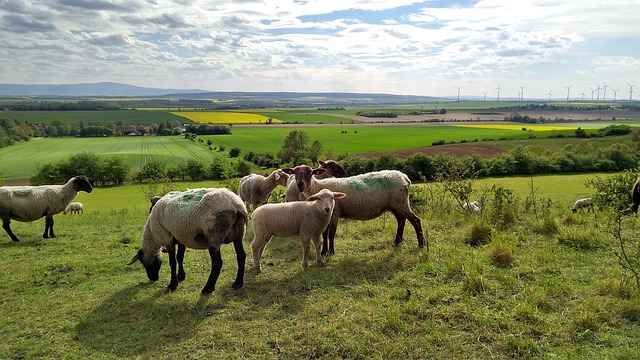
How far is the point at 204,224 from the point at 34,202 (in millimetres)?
10541

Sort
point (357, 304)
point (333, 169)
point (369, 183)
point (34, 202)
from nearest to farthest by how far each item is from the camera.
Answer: point (357, 304) < point (369, 183) < point (333, 169) < point (34, 202)

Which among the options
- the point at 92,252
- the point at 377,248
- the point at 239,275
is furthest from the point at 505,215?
the point at 92,252

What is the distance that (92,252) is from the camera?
1269cm

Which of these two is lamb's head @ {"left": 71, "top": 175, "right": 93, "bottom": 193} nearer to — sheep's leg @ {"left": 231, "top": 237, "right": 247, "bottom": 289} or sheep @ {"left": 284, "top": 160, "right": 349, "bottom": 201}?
sheep @ {"left": 284, "top": 160, "right": 349, "bottom": 201}

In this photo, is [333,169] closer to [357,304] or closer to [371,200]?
[371,200]

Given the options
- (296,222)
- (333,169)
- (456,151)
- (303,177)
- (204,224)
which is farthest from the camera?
(456,151)

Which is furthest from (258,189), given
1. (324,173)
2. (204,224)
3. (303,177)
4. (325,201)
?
(204,224)

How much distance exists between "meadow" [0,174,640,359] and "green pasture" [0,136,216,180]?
69.3m

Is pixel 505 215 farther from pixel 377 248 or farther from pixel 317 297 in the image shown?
pixel 317 297

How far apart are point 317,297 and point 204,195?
3.35m

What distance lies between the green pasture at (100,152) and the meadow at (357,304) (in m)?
69.3

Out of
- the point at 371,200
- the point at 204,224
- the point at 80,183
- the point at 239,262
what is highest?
the point at 371,200

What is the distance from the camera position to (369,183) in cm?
1095

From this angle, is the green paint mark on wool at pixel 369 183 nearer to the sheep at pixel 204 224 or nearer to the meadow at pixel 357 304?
the meadow at pixel 357 304
